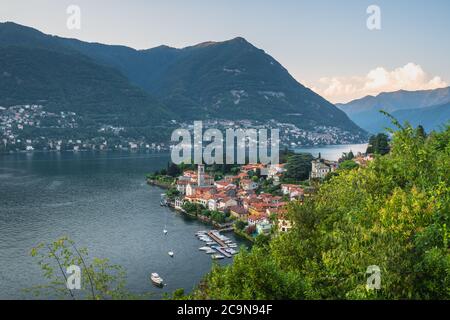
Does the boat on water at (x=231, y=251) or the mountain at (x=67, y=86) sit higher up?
→ the mountain at (x=67, y=86)

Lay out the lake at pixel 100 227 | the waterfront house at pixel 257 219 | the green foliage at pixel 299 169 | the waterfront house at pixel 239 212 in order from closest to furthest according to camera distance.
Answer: the lake at pixel 100 227 < the waterfront house at pixel 257 219 < the waterfront house at pixel 239 212 < the green foliage at pixel 299 169

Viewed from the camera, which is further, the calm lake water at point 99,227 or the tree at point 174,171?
the tree at point 174,171

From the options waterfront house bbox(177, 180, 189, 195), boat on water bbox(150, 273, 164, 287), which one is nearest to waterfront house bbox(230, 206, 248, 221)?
waterfront house bbox(177, 180, 189, 195)

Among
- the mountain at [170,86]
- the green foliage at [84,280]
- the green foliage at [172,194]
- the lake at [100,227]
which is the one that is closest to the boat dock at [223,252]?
the lake at [100,227]

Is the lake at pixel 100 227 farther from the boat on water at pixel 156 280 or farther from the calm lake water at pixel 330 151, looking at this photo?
the calm lake water at pixel 330 151

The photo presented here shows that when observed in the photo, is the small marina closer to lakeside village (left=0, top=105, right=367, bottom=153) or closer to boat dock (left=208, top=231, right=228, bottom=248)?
boat dock (left=208, top=231, right=228, bottom=248)
